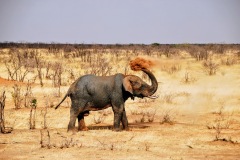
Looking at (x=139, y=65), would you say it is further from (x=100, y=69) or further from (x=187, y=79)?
(x=187, y=79)

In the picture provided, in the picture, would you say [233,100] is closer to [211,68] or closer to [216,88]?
[216,88]

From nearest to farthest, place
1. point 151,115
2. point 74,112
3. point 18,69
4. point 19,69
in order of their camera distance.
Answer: point 74,112
point 151,115
point 18,69
point 19,69

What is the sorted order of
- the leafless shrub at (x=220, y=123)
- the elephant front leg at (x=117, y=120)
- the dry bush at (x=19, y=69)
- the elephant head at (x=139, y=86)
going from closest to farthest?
the leafless shrub at (x=220, y=123) < the elephant front leg at (x=117, y=120) < the elephant head at (x=139, y=86) < the dry bush at (x=19, y=69)

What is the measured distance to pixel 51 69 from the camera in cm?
2470

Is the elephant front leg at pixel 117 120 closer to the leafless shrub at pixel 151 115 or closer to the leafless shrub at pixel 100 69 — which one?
the leafless shrub at pixel 151 115

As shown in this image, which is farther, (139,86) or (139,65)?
(139,65)

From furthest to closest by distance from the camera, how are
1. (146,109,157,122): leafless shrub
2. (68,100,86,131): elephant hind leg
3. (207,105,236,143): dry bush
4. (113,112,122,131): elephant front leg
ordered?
(146,109,157,122): leafless shrub
(68,100,86,131): elephant hind leg
(113,112,122,131): elephant front leg
(207,105,236,143): dry bush

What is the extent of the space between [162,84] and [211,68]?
451cm

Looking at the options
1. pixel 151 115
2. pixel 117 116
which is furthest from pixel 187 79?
pixel 117 116

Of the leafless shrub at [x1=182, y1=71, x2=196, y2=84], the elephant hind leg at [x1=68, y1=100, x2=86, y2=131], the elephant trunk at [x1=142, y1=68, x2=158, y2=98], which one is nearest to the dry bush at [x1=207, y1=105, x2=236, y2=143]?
the elephant trunk at [x1=142, y1=68, x2=158, y2=98]

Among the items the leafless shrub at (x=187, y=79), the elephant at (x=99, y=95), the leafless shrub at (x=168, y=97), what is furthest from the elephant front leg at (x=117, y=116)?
the leafless shrub at (x=187, y=79)

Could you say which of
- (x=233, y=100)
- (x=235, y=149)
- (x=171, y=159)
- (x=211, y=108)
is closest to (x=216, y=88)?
(x=233, y=100)

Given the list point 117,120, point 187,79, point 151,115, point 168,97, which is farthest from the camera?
point 187,79

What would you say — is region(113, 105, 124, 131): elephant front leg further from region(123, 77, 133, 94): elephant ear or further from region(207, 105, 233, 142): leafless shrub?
region(207, 105, 233, 142): leafless shrub
